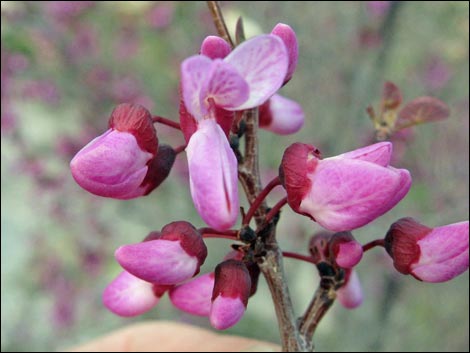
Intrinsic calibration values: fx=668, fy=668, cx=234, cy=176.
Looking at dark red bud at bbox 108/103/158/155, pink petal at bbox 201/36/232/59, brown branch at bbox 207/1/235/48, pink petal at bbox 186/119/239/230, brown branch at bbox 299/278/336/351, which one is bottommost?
brown branch at bbox 299/278/336/351

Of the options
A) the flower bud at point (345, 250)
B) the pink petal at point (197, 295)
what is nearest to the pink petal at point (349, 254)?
the flower bud at point (345, 250)

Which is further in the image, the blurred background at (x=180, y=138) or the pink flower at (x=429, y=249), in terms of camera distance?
the blurred background at (x=180, y=138)

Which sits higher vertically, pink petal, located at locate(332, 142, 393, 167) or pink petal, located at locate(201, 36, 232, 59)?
pink petal, located at locate(201, 36, 232, 59)

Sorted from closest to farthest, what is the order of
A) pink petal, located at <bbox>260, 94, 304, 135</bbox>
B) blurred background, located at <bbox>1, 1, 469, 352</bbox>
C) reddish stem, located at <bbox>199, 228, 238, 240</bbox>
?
1. reddish stem, located at <bbox>199, 228, 238, 240</bbox>
2. pink petal, located at <bbox>260, 94, 304, 135</bbox>
3. blurred background, located at <bbox>1, 1, 469, 352</bbox>

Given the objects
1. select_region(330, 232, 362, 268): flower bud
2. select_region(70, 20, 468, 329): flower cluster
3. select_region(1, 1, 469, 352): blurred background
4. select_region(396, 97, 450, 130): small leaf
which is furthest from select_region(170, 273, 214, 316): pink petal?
select_region(1, 1, 469, 352): blurred background

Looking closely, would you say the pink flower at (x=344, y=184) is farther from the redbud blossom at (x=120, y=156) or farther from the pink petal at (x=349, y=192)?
the redbud blossom at (x=120, y=156)

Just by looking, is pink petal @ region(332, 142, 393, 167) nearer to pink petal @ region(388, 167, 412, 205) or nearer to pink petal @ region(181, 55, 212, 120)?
pink petal @ region(388, 167, 412, 205)
